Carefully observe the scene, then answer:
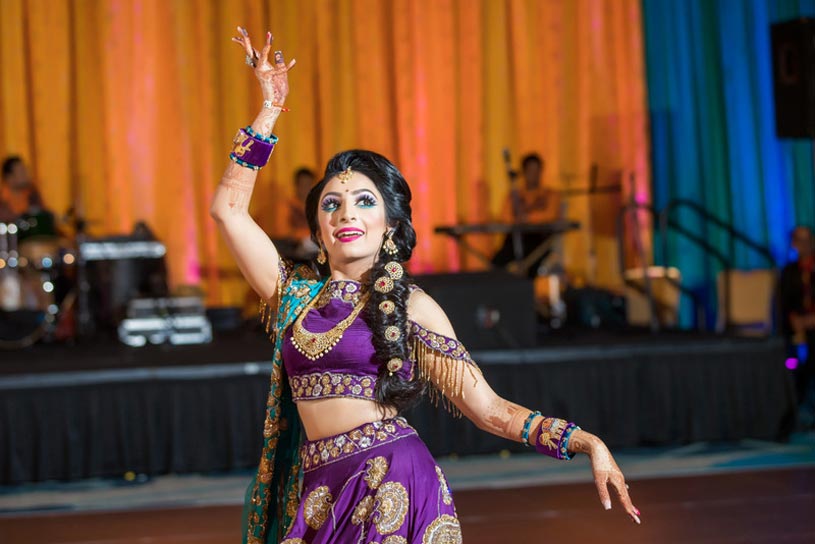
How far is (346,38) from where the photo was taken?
8.98 meters

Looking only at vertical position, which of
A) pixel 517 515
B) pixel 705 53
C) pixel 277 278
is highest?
pixel 705 53

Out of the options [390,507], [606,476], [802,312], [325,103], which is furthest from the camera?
[325,103]

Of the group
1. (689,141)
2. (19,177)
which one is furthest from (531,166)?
(19,177)

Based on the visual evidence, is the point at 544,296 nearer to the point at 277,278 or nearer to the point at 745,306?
the point at 745,306

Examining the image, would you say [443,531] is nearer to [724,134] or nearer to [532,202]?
[532,202]

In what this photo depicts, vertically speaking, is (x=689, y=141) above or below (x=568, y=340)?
above

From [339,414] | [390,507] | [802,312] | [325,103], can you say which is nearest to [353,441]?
[339,414]

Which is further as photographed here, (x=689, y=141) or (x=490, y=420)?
(x=689, y=141)

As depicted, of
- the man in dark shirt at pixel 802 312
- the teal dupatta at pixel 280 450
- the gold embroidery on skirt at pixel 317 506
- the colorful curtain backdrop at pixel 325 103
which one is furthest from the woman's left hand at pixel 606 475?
the colorful curtain backdrop at pixel 325 103

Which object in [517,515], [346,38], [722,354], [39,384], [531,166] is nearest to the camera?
[517,515]

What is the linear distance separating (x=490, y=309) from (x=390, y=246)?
131 inches

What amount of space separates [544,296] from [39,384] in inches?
181

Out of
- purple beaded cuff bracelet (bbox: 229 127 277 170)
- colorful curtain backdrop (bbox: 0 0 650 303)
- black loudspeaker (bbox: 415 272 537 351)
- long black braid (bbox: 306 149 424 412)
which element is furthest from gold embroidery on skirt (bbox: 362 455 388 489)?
colorful curtain backdrop (bbox: 0 0 650 303)

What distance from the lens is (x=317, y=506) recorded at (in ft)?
7.27
